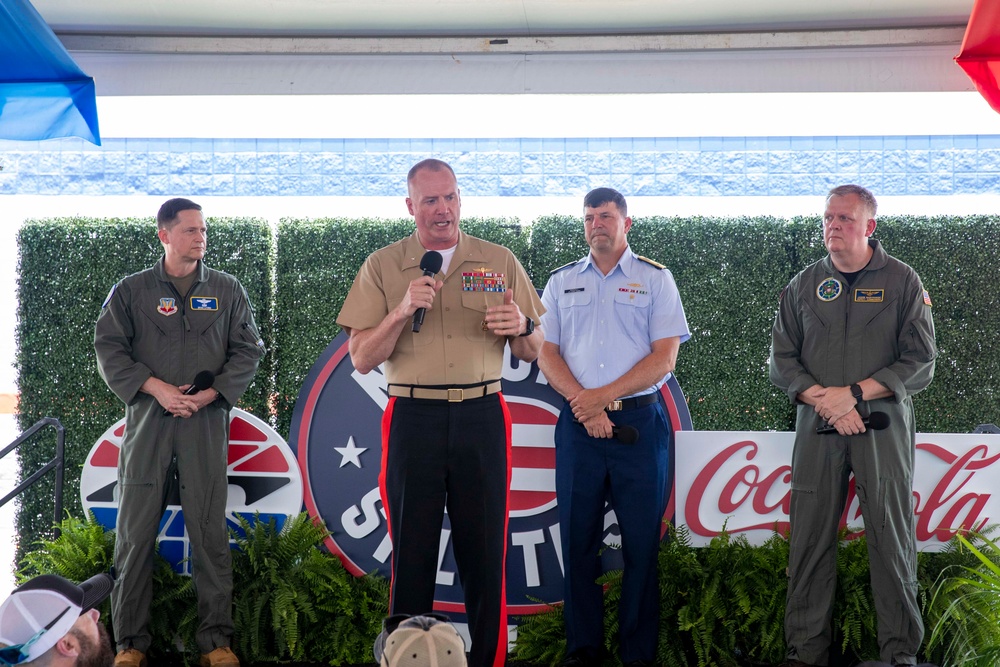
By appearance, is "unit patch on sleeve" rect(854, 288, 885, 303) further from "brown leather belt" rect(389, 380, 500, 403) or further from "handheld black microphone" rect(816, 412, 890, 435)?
"brown leather belt" rect(389, 380, 500, 403)

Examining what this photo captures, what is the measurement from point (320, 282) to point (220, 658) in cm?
193

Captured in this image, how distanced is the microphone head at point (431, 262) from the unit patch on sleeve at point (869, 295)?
1.92 meters

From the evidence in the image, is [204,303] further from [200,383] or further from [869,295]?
[869,295]

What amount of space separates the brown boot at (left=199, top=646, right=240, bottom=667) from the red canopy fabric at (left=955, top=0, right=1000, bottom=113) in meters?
4.12

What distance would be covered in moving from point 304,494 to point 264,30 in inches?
94.9

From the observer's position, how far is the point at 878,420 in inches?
145

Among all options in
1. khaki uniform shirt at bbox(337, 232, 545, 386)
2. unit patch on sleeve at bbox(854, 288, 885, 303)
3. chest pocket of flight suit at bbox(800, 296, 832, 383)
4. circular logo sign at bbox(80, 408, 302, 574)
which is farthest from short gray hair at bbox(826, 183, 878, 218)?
circular logo sign at bbox(80, 408, 302, 574)

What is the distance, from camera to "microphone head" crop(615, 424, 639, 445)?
3.80 metres

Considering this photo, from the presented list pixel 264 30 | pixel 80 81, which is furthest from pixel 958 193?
pixel 80 81

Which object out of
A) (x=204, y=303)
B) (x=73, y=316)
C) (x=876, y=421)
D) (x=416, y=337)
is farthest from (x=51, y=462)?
(x=876, y=421)

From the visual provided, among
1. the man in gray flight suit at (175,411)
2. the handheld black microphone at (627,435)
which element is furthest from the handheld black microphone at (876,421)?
the man in gray flight suit at (175,411)

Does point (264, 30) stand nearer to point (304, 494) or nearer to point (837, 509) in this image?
point (304, 494)

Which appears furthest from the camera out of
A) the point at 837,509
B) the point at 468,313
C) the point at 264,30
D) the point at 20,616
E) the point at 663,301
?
the point at 264,30

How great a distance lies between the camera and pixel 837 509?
3.77 meters
